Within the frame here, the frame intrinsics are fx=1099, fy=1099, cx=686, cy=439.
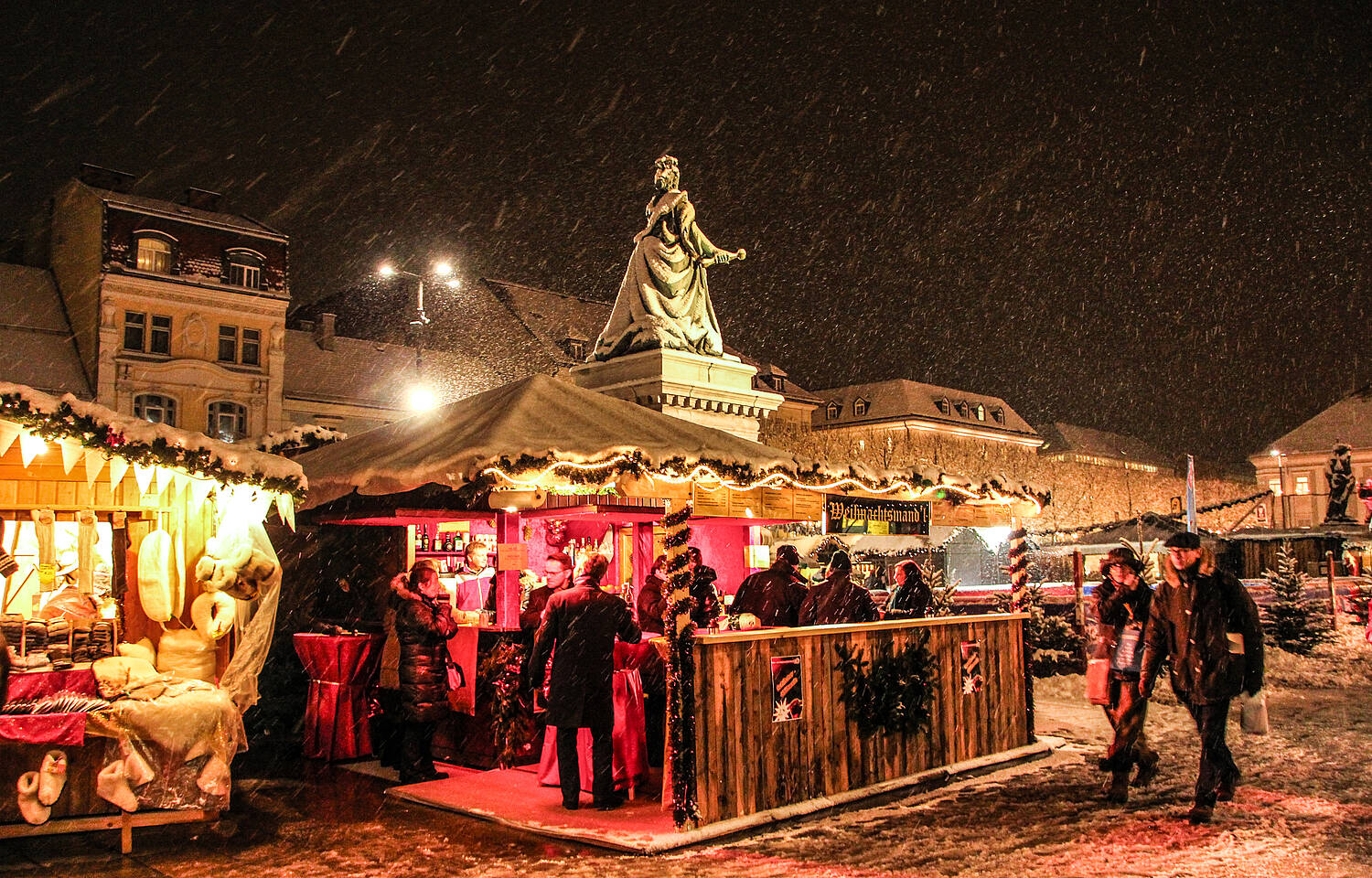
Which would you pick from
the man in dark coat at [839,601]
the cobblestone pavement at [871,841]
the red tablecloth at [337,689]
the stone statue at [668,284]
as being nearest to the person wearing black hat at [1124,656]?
the cobblestone pavement at [871,841]

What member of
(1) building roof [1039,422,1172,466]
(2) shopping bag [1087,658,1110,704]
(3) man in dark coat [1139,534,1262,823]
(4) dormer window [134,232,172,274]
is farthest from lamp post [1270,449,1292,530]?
(3) man in dark coat [1139,534,1262,823]

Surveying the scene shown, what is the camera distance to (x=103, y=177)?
34.6 m

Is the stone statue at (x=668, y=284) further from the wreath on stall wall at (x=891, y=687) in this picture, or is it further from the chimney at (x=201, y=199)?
the chimney at (x=201, y=199)

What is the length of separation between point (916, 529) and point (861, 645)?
8.69 feet

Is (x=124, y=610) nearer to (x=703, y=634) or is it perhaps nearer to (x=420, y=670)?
(x=420, y=670)

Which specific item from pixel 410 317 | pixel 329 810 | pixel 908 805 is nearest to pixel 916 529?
pixel 908 805

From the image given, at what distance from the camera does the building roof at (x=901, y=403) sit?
66.2m

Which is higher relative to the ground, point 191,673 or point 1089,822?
point 191,673

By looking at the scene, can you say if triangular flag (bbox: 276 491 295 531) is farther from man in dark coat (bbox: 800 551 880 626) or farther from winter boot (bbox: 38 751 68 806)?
man in dark coat (bbox: 800 551 880 626)

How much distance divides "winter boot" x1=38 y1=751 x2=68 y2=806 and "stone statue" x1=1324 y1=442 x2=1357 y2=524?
25118 mm

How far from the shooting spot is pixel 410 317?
139ft

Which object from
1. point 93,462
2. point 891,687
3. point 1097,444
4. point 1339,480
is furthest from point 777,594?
point 1097,444

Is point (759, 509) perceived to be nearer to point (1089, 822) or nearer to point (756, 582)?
point (756, 582)

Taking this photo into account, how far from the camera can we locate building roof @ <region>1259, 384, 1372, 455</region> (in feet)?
212
